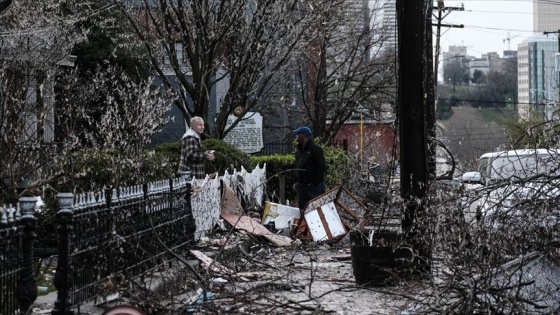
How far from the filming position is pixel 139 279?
855cm

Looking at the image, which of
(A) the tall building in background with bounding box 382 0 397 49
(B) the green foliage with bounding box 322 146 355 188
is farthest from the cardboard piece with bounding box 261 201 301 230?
(A) the tall building in background with bounding box 382 0 397 49

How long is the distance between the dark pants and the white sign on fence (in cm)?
1235

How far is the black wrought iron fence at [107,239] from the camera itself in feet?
23.0

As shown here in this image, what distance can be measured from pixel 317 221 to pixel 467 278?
7515 mm

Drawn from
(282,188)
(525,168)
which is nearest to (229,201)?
(525,168)

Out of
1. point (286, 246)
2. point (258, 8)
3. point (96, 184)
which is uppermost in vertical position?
point (258, 8)

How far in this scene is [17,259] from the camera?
6621 millimetres

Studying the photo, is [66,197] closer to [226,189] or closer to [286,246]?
[286,246]

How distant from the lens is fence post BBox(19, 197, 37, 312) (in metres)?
6.68

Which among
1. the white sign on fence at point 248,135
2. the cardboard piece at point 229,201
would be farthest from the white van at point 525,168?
the white sign on fence at point 248,135

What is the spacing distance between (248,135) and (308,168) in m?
12.9

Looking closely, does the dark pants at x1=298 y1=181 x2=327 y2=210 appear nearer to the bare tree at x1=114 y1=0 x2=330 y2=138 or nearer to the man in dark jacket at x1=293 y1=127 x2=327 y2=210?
the man in dark jacket at x1=293 y1=127 x2=327 y2=210

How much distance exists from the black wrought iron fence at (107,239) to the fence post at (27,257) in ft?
0.89

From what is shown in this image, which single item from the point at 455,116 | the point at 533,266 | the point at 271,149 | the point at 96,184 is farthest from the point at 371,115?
the point at 455,116
